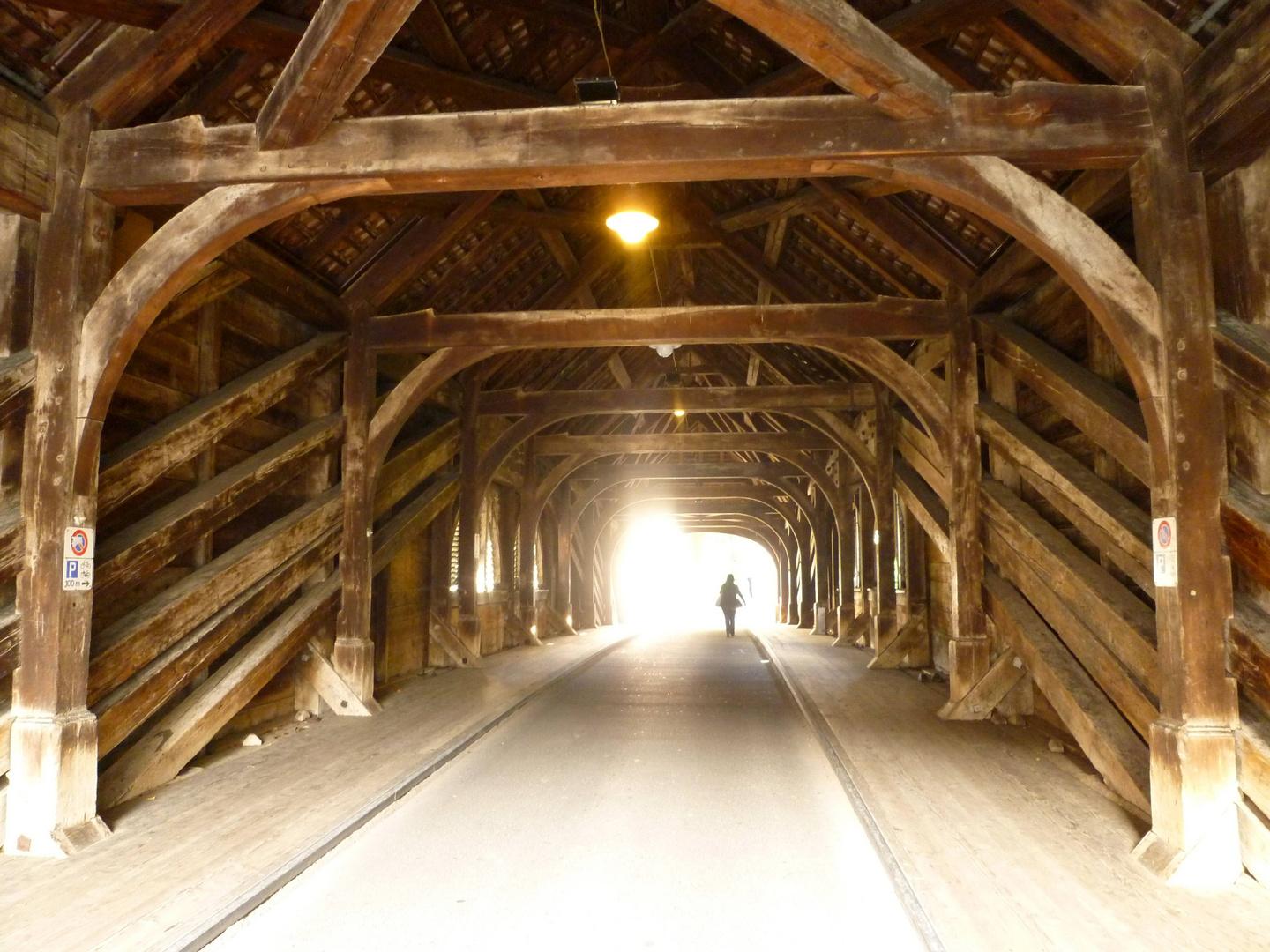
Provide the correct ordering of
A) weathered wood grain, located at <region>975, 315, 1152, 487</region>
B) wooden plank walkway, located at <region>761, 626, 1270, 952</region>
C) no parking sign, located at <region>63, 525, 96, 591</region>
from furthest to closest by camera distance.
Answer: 1. weathered wood grain, located at <region>975, 315, 1152, 487</region>
2. no parking sign, located at <region>63, 525, 96, 591</region>
3. wooden plank walkway, located at <region>761, 626, 1270, 952</region>

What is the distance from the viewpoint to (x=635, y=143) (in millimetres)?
4141

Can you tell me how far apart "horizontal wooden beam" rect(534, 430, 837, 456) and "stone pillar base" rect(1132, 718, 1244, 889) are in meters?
10.3

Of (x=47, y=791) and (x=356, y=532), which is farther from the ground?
(x=356, y=532)

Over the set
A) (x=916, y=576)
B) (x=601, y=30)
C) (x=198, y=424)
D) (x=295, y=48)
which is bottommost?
(x=916, y=576)

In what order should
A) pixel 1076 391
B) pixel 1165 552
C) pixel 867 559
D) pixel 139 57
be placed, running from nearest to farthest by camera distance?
pixel 1165 552, pixel 139 57, pixel 1076 391, pixel 867 559

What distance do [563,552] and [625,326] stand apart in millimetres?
10370

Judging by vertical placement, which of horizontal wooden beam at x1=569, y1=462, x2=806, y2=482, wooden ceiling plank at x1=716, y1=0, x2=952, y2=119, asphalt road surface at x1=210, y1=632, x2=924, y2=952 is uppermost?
wooden ceiling plank at x1=716, y1=0, x2=952, y2=119

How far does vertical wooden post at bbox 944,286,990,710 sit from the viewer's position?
6.90m

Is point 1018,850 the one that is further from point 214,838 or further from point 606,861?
point 214,838

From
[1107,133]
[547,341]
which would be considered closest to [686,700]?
[547,341]

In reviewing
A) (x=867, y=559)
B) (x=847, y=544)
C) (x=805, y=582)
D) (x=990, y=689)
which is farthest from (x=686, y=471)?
(x=990, y=689)

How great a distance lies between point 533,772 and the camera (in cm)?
552

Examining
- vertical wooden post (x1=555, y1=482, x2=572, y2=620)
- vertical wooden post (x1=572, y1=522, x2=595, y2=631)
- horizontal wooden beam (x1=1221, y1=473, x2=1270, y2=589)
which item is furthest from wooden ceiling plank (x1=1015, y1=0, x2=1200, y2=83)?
vertical wooden post (x1=572, y1=522, x2=595, y2=631)

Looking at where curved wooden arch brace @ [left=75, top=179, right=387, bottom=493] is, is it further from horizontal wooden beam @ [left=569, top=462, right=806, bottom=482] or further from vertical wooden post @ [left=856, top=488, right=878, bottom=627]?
horizontal wooden beam @ [left=569, top=462, right=806, bottom=482]
